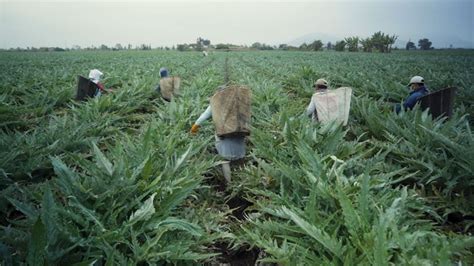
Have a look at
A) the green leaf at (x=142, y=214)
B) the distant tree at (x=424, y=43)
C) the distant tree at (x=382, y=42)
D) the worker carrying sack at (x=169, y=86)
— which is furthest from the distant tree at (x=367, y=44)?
the green leaf at (x=142, y=214)

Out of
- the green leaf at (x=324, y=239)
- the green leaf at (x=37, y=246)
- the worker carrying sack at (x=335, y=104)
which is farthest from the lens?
the worker carrying sack at (x=335, y=104)

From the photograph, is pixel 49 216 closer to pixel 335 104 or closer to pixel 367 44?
pixel 335 104

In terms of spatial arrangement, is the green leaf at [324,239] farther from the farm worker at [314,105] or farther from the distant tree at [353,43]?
the distant tree at [353,43]

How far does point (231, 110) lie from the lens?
350 centimetres

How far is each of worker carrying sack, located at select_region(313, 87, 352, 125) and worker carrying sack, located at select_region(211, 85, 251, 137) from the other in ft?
2.98

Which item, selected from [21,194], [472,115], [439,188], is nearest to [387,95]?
[472,115]

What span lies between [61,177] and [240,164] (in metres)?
1.99

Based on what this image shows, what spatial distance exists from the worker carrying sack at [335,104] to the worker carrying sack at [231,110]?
909mm

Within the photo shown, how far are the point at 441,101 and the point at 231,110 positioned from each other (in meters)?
2.69

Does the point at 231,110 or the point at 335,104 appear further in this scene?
the point at 335,104

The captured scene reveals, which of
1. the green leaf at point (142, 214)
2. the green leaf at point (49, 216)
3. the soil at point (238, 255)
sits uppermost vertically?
the green leaf at point (49, 216)

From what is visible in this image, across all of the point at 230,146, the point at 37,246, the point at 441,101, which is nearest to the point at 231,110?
the point at 230,146

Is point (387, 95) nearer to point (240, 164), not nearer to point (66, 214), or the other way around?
point (240, 164)

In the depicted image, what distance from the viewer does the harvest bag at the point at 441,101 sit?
163 inches
